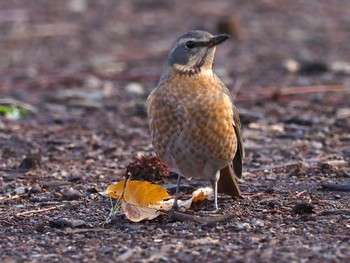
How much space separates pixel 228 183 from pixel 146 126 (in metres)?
3.29

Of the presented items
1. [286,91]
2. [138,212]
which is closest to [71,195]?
[138,212]

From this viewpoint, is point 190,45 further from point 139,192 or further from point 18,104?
point 18,104

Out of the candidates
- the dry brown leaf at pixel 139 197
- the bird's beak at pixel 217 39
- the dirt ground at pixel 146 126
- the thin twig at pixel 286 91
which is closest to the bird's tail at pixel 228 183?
the dirt ground at pixel 146 126

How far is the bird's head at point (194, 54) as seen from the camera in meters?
6.85

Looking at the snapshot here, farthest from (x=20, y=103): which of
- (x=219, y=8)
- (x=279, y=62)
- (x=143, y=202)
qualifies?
(x=219, y=8)

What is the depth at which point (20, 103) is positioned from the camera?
1134 cm

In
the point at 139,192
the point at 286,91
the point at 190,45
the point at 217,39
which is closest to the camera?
the point at 139,192

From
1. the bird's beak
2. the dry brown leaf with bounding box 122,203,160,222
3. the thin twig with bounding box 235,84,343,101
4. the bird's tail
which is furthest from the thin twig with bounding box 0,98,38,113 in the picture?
the dry brown leaf with bounding box 122,203,160,222

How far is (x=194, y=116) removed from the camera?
6520 mm

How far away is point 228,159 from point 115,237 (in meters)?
1.23

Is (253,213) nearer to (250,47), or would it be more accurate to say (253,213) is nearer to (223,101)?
(223,101)

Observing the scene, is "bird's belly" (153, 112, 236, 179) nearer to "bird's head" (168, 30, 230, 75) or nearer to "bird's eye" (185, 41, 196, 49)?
"bird's head" (168, 30, 230, 75)

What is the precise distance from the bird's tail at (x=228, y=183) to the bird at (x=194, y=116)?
0.80 feet

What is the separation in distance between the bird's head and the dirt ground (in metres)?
1.03
